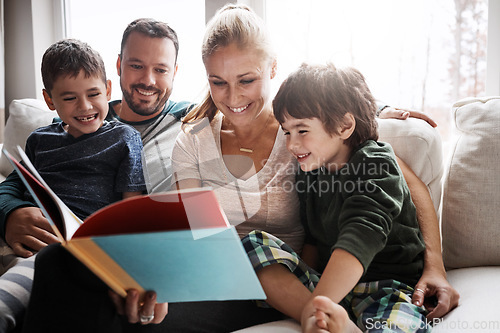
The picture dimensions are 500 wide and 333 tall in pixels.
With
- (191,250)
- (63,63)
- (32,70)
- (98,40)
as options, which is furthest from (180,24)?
(191,250)

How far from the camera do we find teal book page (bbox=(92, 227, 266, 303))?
743mm

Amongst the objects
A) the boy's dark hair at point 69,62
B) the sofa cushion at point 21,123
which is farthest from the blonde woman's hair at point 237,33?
the sofa cushion at point 21,123

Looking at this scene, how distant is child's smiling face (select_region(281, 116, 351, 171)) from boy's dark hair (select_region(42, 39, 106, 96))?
63 cm

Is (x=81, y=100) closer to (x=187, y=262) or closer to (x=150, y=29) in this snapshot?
(x=150, y=29)

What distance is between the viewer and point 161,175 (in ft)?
4.74

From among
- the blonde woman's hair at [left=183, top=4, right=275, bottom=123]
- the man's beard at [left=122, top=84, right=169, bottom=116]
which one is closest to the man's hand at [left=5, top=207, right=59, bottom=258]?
the man's beard at [left=122, top=84, right=169, bottom=116]

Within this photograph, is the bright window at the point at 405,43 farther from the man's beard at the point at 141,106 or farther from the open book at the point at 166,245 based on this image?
the open book at the point at 166,245

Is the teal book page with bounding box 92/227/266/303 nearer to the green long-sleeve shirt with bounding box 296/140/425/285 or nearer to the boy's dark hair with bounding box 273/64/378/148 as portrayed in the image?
the green long-sleeve shirt with bounding box 296/140/425/285

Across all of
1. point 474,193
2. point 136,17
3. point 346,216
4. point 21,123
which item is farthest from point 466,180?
point 136,17

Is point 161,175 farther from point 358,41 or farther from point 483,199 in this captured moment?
point 358,41

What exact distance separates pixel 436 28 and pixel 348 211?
1.25 m

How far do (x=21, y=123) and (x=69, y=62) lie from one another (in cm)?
57

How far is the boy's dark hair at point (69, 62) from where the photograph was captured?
1.40 meters

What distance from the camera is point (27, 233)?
1.32m
